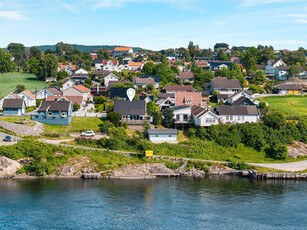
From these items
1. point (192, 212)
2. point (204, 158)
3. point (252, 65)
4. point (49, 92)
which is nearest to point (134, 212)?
point (192, 212)

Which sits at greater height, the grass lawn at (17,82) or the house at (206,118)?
the grass lawn at (17,82)

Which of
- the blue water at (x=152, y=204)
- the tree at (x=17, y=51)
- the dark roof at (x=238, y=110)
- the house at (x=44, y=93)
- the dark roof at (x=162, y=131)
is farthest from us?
the tree at (x=17, y=51)

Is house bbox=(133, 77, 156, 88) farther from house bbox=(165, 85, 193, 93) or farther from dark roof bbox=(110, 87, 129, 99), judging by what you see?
dark roof bbox=(110, 87, 129, 99)

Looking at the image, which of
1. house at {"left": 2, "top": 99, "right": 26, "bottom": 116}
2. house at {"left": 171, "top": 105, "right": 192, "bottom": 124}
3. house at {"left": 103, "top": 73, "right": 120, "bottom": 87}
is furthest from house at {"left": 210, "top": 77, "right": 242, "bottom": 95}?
house at {"left": 2, "top": 99, "right": 26, "bottom": 116}

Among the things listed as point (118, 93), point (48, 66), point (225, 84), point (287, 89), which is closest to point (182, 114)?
point (118, 93)

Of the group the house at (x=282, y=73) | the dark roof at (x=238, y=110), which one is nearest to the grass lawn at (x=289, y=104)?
the dark roof at (x=238, y=110)

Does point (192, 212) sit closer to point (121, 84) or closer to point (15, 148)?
point (15, 148)

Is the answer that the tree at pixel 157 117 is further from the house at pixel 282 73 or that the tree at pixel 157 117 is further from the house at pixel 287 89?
the house at pixel 282 73
